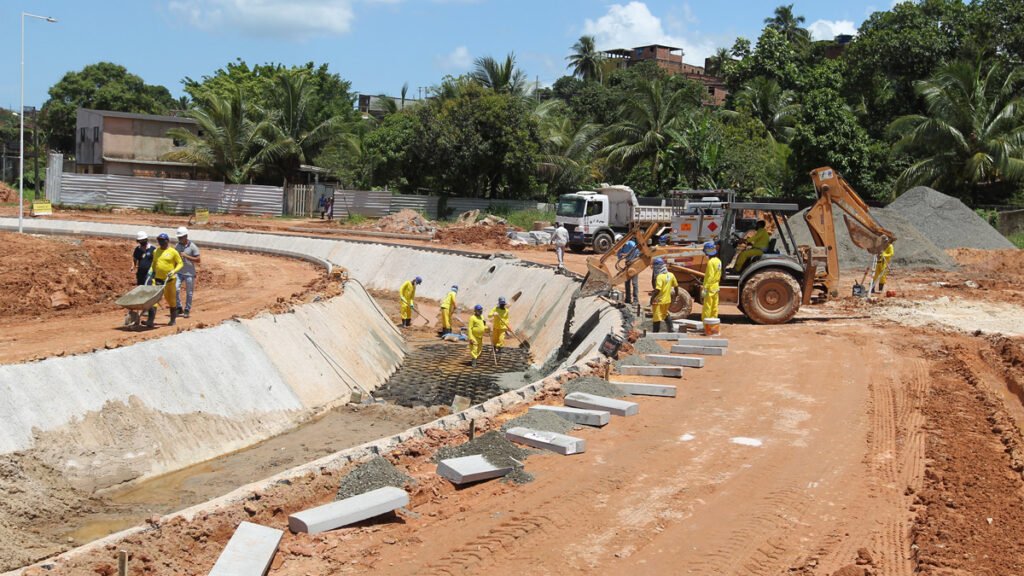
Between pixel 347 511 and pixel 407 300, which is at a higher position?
pixel 347 511

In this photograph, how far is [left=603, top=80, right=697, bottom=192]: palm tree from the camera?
158 feet

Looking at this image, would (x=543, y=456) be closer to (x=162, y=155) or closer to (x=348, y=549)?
(x=348, y=549)

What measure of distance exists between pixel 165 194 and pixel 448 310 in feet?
101

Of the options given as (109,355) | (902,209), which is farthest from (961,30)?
(109,355)

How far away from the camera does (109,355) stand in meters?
13.3

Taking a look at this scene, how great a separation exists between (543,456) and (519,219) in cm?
3784

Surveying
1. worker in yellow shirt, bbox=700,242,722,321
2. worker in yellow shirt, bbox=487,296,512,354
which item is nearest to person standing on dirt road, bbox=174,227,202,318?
worker in yellow shirt, bbox=487,296,512,354

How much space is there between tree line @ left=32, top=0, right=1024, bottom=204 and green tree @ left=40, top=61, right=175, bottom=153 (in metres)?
28.1

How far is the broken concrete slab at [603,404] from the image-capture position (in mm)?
11961

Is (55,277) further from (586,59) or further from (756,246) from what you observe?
(586,59)

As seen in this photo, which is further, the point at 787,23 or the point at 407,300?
the point at 787,23

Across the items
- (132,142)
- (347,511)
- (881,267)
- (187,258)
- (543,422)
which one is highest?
(132,142)

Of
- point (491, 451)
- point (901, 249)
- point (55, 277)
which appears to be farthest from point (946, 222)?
point (491, 451)

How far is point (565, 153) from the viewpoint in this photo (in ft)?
175
